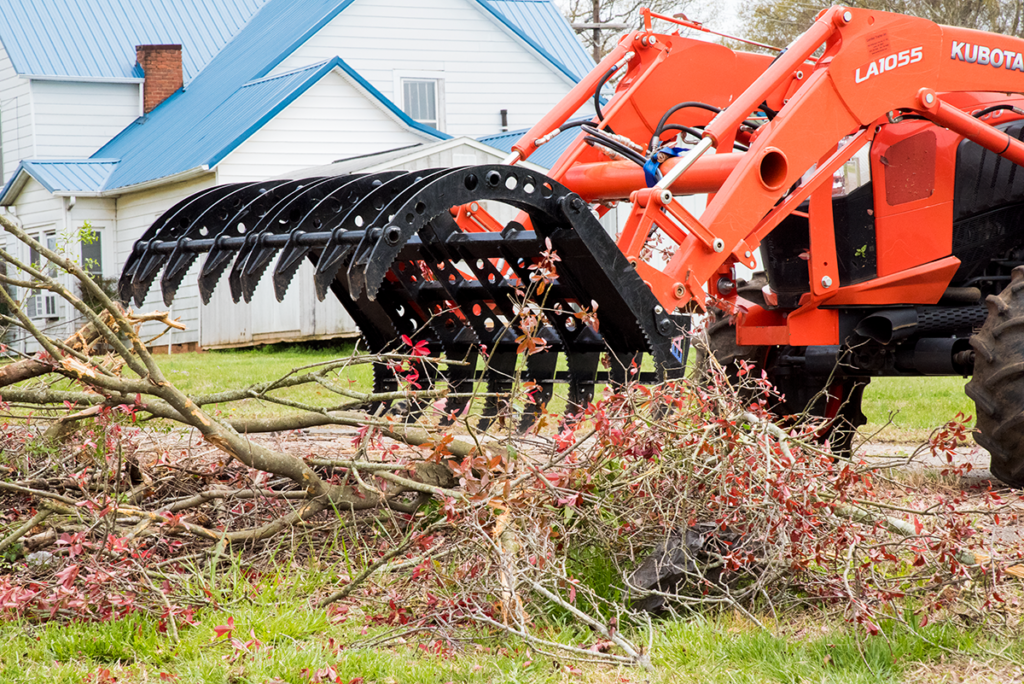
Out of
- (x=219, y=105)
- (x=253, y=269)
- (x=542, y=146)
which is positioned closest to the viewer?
(x=253, y=269)

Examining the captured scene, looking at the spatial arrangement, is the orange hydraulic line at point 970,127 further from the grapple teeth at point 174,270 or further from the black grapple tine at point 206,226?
the grapple teeth at point 174,270

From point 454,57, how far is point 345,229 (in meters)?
19.6

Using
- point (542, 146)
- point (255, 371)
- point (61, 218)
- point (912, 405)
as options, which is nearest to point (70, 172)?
point (61, 218)

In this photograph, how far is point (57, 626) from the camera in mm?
4293

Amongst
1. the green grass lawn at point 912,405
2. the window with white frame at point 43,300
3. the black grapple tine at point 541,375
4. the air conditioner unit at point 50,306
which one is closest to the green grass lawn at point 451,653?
the black grapple tine at point 541,375

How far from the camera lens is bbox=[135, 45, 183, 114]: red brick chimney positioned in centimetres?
2423

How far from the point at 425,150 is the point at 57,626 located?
590 inches

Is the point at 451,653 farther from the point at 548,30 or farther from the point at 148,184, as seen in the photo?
the point at 548,30

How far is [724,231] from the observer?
553 centimetres

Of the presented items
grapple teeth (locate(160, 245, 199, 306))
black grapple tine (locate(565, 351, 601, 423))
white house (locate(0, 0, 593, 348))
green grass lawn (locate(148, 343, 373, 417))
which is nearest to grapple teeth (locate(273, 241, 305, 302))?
grapple teeth (locate(160, 245, 199, 306))

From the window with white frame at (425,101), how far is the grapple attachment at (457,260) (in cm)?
1792

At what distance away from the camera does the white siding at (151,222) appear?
801 inches

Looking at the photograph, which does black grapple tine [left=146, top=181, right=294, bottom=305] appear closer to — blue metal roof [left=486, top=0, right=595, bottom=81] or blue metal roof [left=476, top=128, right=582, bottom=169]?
blue metal roof [left=476, top=128, right=582, bottom=169]

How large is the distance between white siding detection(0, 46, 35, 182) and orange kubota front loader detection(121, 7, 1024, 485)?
1904 centimetres
